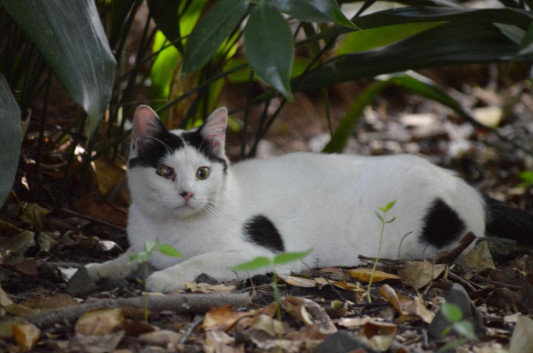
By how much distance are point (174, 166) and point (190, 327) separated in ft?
2.32

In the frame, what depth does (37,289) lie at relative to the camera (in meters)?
1.94

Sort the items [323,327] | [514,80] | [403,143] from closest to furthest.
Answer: [323,327] < [403,143] < [514,80]

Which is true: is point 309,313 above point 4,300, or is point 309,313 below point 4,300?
below

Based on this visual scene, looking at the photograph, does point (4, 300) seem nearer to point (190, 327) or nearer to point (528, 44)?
point (190, 327)

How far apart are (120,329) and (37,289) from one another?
54 centimetres

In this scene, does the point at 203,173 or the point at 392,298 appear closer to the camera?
the point at 392,298

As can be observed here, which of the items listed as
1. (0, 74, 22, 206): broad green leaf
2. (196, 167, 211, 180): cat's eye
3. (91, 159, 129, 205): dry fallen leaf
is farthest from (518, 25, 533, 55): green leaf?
(91, 159, 129, 205): dry fallen leaf

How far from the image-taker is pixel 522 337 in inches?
62.5

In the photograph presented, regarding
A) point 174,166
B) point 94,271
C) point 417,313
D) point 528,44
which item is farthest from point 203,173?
point 528,44

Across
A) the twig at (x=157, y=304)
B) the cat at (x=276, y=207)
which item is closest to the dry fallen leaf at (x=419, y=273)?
the cat at (x=276, y=207)

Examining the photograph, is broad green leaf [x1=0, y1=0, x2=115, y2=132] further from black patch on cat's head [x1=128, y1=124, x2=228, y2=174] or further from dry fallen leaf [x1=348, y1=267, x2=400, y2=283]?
dry fallen leaf [x1=348, y1=267, x2=400, y2=283]

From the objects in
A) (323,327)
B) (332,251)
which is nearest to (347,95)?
(332,251)

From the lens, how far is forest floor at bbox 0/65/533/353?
4.91 feet

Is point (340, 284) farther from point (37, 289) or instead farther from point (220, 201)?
point (37, 289)
